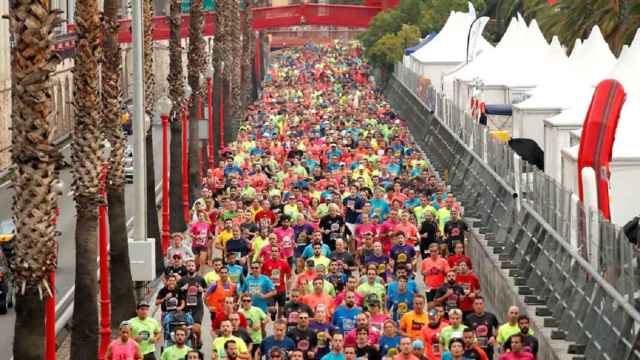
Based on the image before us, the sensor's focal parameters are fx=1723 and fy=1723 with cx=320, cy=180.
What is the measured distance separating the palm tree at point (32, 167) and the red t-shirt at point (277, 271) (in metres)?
6.45

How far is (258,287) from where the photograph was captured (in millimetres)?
22750

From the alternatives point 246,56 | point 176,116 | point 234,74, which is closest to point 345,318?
point 176,116

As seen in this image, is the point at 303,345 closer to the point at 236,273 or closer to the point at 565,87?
the point at 236,273

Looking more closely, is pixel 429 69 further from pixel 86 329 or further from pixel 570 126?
pixel 86 329

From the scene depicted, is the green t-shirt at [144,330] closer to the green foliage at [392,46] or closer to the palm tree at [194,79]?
the palm tree at [194,79]

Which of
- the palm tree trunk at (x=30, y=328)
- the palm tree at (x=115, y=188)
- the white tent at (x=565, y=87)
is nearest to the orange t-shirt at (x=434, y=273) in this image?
the palm tree at (x=115, y=188)

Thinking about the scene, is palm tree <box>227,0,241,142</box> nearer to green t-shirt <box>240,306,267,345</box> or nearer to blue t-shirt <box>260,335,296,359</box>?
green t-shirt <box>240,306,267,345</box>

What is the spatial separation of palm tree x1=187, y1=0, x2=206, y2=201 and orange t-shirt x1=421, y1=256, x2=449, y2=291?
19.3m

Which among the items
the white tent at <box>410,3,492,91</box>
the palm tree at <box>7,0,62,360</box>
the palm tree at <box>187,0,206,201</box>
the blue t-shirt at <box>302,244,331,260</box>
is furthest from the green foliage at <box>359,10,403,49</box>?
the palm tree at <box>7,0,62,360</box>

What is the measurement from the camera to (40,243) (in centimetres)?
1759

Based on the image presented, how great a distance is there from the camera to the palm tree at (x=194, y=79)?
141 ft

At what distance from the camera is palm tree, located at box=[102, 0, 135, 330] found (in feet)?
86.6

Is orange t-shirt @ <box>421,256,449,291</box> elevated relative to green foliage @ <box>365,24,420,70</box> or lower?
elevated

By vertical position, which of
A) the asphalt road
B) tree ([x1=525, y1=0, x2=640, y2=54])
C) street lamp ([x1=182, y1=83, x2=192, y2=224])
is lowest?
the asphalt road
